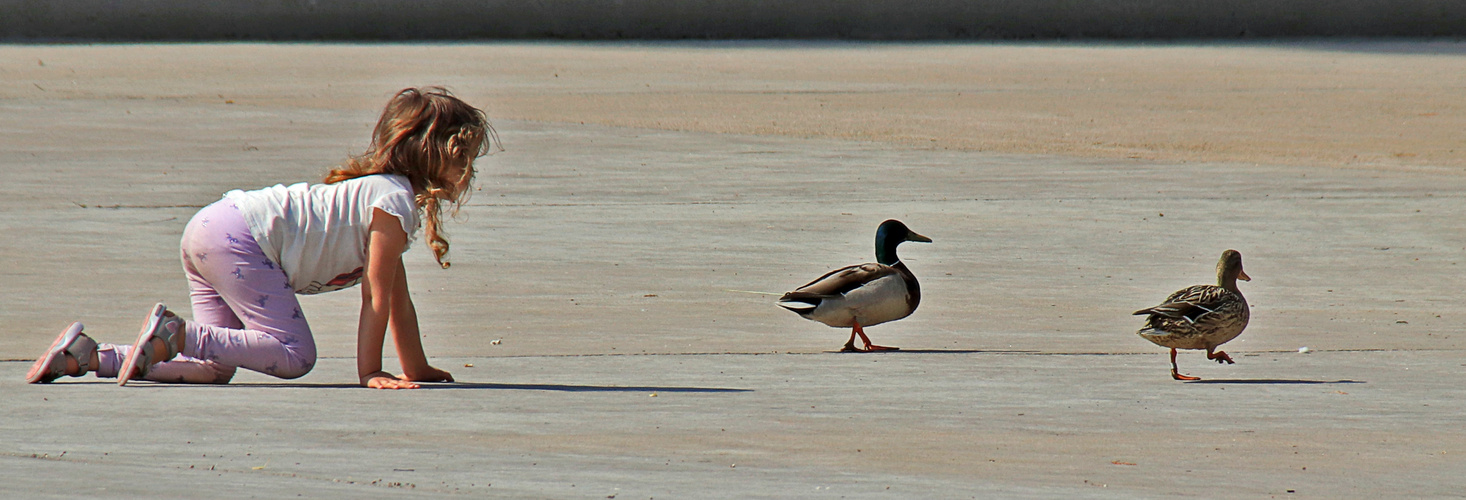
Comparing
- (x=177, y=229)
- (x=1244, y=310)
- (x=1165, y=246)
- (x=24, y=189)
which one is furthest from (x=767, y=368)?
(x=24, y=189)

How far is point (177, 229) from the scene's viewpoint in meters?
10.5

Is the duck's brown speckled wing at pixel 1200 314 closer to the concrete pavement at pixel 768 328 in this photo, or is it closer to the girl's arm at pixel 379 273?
the concrete pavement at pixel 768 328

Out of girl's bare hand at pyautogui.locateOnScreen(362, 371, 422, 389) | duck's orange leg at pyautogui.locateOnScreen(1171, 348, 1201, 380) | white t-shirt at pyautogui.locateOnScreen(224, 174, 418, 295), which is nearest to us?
white t-shirt at pyautogui.locateOnScreen(224, 174, 418, 295)

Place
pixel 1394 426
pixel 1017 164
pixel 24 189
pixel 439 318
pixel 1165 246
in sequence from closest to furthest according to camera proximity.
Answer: pixel 1394 426 → pixel 439 318 → pixel 1165 246 → pixel 24 189 → pixel 1017 164

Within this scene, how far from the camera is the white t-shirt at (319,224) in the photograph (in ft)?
17.9

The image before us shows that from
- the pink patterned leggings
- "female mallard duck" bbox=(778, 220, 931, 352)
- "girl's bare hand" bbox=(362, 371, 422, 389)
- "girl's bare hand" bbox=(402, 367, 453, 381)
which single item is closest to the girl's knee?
the pink patterned leggings

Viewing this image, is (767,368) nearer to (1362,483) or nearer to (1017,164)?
(1362,483)

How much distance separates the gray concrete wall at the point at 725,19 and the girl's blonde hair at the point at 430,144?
2353cm

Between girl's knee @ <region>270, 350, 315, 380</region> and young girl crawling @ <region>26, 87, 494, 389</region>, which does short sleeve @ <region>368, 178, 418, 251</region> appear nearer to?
young girl crawling @ <region>26, 87, 494, 389</region>

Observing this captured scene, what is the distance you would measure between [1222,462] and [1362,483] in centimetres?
38

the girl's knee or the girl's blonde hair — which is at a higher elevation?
the girl's blonde hair

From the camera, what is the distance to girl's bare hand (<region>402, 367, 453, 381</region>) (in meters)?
5.68

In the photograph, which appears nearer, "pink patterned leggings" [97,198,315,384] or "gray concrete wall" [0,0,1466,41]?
"pink patterned leggings" [97,198,315,384]

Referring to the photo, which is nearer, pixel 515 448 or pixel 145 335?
pixel 515 448
